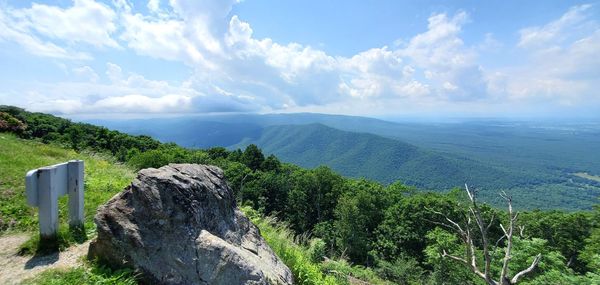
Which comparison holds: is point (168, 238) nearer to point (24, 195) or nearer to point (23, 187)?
point (24, 195)

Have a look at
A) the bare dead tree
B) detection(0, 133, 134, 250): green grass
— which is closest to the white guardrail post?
detection(0, 133, 134, 250): green grass

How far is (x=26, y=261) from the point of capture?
14.9 feet

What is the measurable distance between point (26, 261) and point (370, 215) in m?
39.0

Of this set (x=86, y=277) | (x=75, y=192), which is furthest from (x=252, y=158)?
(x=86, y=277)

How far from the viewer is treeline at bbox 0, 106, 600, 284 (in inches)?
971

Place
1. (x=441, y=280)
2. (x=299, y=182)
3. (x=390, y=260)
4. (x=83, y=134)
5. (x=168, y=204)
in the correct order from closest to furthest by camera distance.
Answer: (x=168, y=204) → (x=441, y=280) → (x=83, y=134) → (x=390, y=260) → (x=299, y=182)

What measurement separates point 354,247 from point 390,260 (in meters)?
4.24

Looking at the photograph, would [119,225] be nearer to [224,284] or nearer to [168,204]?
[168,204]

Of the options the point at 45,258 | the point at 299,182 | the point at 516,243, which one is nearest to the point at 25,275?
the point at 45,258

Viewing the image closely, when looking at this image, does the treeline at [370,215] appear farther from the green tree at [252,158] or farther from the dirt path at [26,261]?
the dirt path at [26,261]

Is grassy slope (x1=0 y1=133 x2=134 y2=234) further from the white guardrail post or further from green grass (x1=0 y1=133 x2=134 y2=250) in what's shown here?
the white guardrail post

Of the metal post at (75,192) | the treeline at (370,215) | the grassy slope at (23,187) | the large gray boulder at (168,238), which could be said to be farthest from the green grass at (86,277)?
the treeline at (370,215)

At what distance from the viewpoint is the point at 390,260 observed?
36062 mm

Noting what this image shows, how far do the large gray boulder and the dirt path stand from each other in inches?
15.2
